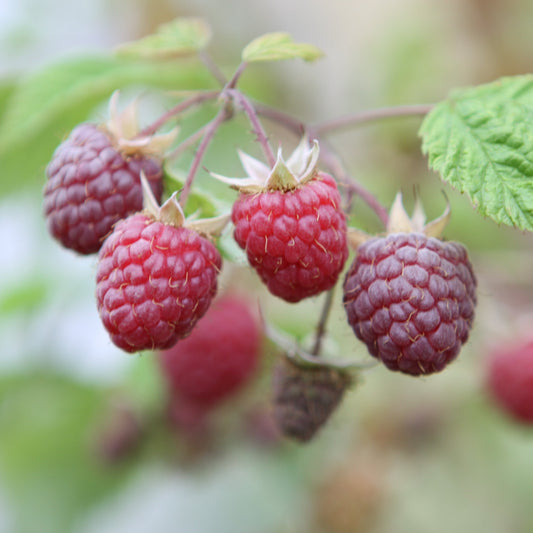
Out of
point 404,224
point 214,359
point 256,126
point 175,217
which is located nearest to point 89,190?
point 175,217

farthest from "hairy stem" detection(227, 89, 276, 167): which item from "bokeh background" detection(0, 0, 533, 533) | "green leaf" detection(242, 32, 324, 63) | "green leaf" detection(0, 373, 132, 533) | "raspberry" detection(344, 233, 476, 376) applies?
"green leaf" detection(0, 373, 132, 533)

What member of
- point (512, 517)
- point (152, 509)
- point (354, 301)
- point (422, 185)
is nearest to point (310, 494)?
point (152, 509)

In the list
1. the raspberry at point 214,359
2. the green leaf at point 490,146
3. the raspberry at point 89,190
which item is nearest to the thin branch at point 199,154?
the raspberry at point 89,190

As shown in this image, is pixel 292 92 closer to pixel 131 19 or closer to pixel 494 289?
pixel 131 19

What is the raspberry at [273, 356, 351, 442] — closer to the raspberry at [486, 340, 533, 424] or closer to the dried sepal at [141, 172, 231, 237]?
the dried sepal at [141, 172, 231, 237]

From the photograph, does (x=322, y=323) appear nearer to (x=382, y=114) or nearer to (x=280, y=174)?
(x=280, y=174)

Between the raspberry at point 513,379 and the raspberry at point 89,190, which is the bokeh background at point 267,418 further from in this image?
the raspberry at point 89,190
